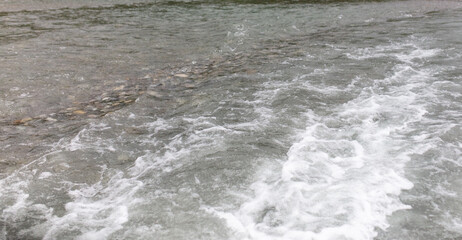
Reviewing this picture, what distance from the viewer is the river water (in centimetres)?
375

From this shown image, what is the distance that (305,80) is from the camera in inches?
316

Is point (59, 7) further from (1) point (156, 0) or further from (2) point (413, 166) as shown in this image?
(2) point (413, 166)

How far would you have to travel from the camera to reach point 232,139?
18.0 feet

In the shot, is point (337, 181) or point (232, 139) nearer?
point (337, 181)

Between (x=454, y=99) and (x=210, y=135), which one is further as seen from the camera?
(x=454, y=99)

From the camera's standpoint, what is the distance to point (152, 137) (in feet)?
18.4

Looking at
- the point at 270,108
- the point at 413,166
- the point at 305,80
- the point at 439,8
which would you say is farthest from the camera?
the point at 439,8

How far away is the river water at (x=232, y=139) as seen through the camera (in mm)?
3750

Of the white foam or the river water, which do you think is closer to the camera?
the white foam

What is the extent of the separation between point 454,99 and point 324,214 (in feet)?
15.6

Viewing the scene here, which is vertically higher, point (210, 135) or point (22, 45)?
point (22, 45)

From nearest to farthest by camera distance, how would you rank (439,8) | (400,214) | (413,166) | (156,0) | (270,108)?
(400,214) → (413,166) → (270,108) → (439,8) → (156,0)

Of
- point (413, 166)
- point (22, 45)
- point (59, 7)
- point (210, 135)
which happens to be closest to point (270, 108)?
point (210, 135)

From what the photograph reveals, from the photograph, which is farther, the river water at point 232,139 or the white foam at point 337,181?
the river water at point 232,139
